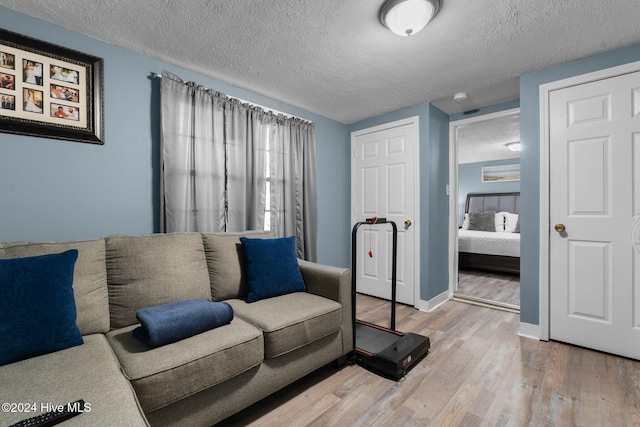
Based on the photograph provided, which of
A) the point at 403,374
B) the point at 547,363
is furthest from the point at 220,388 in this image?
the point at 547,363

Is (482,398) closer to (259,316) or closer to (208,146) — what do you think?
(259,316)

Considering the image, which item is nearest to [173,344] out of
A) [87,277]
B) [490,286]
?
[87,277]

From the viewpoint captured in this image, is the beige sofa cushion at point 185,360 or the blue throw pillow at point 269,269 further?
the blue throw pillow at point 269,269

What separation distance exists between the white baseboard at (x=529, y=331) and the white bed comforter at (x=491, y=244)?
100.0 inches

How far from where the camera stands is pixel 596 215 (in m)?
2.24

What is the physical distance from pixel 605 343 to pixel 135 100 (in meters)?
4.09

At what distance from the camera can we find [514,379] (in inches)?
74.5

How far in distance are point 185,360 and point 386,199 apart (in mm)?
2876

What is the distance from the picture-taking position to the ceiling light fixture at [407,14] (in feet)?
5.27

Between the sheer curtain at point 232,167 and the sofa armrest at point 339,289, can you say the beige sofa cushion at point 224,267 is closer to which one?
the sheer curtain at point 232,167

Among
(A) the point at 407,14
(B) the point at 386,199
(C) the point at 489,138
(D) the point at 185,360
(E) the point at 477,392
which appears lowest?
(E) the point at 477,392

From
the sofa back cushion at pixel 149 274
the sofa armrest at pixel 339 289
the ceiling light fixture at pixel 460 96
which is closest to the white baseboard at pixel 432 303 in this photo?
the sofa armrest at pixel 339 289

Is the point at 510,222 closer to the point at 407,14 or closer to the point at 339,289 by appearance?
the point at 339,289

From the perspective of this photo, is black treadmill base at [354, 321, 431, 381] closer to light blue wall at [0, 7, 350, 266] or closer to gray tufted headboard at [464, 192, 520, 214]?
light blue wall at [0, 7, 350, 266]
